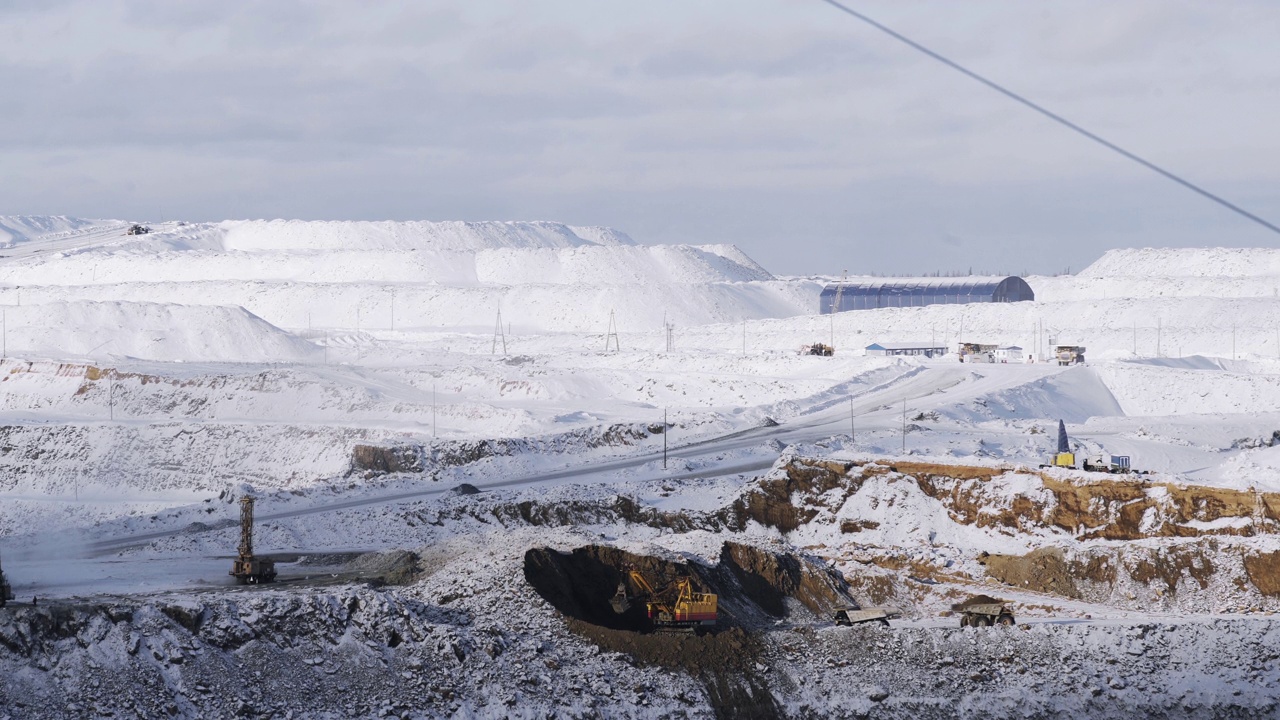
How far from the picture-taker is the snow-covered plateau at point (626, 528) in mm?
31016

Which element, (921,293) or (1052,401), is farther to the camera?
(921,293)

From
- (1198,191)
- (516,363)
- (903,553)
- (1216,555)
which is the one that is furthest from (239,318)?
(1198,191)

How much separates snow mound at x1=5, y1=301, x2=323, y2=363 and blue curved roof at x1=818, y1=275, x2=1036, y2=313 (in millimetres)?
52439

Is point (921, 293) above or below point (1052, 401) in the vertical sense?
above

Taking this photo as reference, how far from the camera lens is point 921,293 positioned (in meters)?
136

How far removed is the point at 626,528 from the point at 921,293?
9395cm

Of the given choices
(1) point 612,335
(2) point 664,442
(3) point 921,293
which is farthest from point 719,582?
(3) point 921,293

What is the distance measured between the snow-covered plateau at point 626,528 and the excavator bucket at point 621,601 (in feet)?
0.88

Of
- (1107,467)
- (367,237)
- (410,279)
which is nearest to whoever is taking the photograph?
(1107,467)

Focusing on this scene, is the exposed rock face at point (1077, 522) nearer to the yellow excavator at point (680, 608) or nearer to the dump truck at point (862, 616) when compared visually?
the dump truck at point (862, 616)

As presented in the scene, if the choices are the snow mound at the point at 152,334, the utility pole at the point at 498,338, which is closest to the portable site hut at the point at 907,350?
the utility pole at the point at 498,338

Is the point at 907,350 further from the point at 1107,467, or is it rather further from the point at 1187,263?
the point at 1187,263

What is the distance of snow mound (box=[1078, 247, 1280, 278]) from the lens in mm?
158500

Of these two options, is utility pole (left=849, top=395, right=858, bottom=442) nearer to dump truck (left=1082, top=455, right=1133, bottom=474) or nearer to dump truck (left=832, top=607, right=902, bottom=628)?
dump truck (left=1082, top=455, right=1133, bottom=474)
